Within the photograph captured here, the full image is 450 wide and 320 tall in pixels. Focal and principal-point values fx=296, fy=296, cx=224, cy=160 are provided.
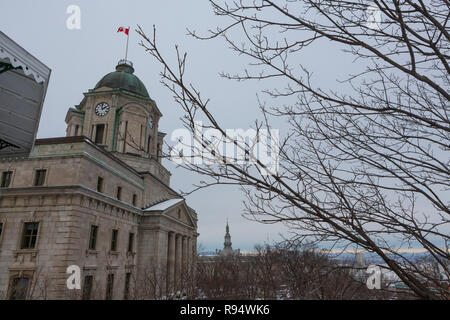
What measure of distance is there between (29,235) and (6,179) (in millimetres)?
4989

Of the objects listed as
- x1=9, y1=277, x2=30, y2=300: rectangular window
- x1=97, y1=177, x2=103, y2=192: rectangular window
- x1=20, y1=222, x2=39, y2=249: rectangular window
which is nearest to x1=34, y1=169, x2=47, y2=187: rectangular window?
x1=20, y1=222, x2=39, y2=249: rectangular window

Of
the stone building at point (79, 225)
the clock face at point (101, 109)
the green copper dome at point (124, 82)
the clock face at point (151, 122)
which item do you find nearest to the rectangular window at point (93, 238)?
the stone building at point (79, 225)

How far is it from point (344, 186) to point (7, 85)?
7.20 m

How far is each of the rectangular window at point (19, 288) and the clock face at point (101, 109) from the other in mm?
24713

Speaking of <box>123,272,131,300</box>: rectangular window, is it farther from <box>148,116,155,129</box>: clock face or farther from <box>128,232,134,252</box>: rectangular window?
<box>148,116,155,129</box>: clock face

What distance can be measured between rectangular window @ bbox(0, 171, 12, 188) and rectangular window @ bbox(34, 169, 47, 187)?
80.8 inches

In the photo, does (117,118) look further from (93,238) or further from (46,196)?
(93,238)

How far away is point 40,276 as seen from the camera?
1870cm

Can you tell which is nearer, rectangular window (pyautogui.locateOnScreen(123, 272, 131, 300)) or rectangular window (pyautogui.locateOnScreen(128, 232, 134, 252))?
rectangular window (pyautogui.locateOnScreen(123, 272, 131, 300))

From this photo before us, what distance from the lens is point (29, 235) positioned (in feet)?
65.4

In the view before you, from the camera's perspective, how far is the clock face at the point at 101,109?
3925 cm

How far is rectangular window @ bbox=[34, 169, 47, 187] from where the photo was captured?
69.6 ft
